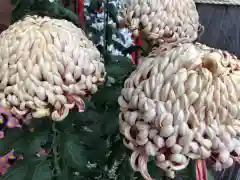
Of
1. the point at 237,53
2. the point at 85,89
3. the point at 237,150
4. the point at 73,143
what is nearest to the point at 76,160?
the point at 73,143

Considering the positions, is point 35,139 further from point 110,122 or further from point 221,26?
point 221,26

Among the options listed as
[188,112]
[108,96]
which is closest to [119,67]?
[108,96]

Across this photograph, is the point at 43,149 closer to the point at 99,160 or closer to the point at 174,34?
the point at 99,160

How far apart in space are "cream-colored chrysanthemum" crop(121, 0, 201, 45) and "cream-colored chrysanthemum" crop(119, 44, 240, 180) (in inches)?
8.0

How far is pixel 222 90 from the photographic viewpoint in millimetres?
400

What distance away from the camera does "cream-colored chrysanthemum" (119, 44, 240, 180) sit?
15.5 inches

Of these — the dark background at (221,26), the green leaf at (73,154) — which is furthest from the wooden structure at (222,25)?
the green leaf at (73,154)

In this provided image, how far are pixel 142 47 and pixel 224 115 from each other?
34cm

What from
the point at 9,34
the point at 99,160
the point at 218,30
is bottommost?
the point at 99,160

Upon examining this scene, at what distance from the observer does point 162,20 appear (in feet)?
2.00

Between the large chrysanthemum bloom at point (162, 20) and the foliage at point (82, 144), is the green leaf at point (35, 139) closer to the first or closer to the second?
the foliage at point (82, 144)

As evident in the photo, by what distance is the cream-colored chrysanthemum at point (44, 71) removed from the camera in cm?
44

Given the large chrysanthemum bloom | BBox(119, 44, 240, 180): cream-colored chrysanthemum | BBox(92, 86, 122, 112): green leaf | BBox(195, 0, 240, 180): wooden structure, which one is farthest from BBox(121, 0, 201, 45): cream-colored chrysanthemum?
BBox(195, 0, 240, 180): wooden structure

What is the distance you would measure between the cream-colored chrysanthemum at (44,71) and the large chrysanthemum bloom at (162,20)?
0.17 m
